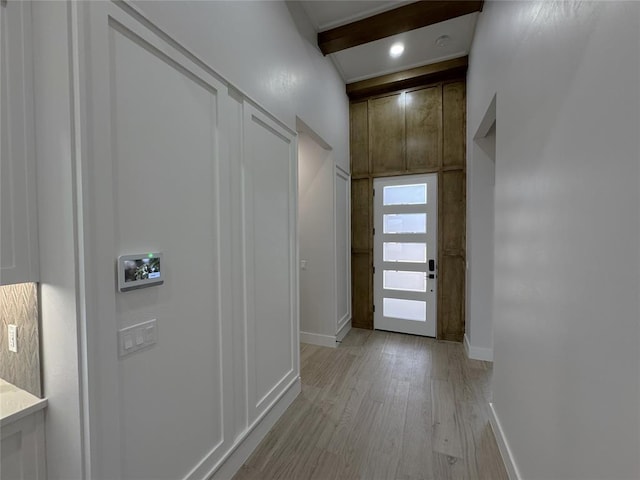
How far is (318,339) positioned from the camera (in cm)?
367

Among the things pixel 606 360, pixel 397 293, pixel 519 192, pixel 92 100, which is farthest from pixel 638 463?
pixel 397 293

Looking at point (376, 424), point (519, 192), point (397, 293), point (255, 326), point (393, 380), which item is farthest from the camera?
point (397, 293)

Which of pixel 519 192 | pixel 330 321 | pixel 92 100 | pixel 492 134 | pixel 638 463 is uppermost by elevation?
pixel 492 134

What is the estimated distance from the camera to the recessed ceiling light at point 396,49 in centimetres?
324

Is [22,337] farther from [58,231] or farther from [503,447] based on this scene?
[503,447]

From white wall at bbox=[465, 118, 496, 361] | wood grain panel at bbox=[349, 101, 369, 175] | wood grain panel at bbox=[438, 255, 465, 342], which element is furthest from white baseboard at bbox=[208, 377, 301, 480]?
wood grain panel at bbox=[349, 101, 369, 175]

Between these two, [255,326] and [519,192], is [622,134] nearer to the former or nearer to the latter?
[519,192]

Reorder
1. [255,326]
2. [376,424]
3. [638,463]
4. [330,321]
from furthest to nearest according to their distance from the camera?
[330,321]
[376,424]
[255,326]
[638,463]

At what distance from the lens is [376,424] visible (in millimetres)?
2172

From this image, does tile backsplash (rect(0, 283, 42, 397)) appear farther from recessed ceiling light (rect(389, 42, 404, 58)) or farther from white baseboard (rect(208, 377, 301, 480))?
recessed ceiling light (rect(389, 42, 404, 58))

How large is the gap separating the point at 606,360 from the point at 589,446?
34cm

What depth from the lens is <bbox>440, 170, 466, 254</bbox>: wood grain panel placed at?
12.0 ft

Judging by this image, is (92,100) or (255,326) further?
(255,326)

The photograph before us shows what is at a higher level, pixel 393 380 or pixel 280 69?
pixel 280 69
